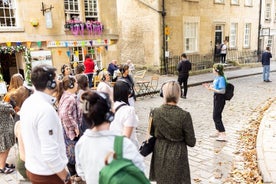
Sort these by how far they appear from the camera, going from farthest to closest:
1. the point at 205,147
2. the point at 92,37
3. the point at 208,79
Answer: the point at 208,79 → the point at 92,37 → the point at 205,147

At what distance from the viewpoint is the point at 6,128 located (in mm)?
5035

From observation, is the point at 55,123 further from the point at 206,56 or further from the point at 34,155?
the point at 206,56

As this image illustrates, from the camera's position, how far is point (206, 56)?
22234mm

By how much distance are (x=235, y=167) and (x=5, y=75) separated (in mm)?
13401

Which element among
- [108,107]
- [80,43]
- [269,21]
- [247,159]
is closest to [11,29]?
[80,43]

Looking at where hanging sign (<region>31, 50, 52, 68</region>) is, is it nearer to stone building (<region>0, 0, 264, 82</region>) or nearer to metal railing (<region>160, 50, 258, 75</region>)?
stone building (<region>0, 0, 264, 82</region>)

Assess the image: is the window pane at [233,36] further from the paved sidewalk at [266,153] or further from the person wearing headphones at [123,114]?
the person wearing headphones at [123,114]

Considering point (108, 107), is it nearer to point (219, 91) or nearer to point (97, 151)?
point (97, 151)

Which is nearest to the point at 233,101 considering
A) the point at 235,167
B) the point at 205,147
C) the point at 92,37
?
the point at 205,147

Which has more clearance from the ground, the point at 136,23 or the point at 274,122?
the point at 136,23

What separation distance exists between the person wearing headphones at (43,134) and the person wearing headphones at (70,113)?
1687 millimetres

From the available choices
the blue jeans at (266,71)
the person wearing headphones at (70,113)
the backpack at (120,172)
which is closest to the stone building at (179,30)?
the blue jeans at (266,71)

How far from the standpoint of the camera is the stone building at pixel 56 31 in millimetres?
12156

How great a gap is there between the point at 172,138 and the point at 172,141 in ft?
0.16
